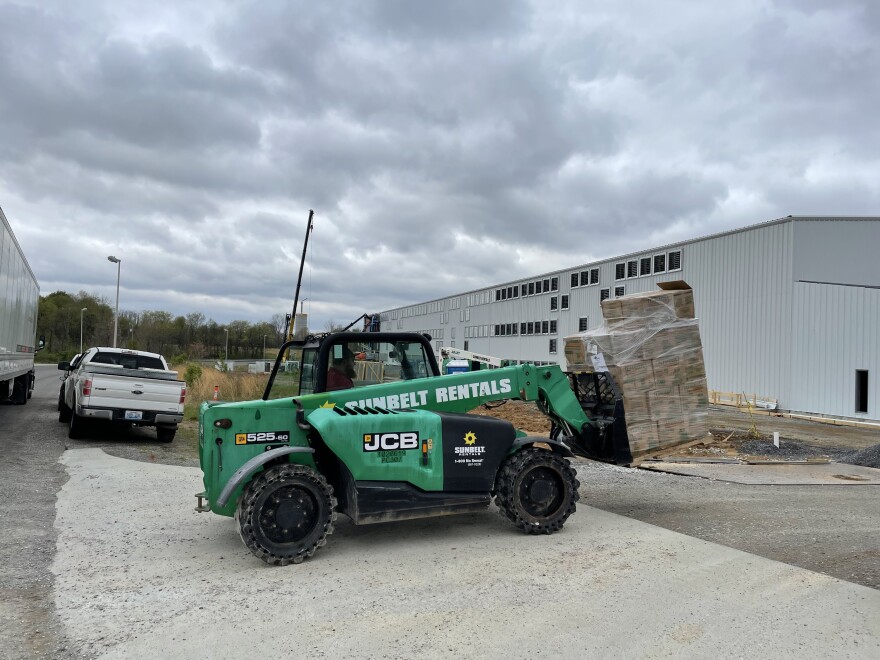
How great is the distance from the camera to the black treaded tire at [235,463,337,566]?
568 cm

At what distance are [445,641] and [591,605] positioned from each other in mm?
1231

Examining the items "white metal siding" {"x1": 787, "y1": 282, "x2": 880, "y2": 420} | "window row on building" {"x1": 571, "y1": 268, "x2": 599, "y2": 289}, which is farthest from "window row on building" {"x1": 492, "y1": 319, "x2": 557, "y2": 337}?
"white metal siding" {"x1": 787, "y1": 282, "x2": 880, "y2": 420}

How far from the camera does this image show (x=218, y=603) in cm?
482

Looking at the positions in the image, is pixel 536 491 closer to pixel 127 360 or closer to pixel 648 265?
pixel 127 360

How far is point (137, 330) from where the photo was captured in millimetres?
65812

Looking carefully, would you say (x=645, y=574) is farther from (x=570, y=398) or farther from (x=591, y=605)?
(x=570, y=398)

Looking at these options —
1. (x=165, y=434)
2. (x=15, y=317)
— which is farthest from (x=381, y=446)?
(x=15, y=317)

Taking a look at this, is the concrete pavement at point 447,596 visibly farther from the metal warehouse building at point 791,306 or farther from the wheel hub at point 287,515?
the metal warehouse building at point 791,306

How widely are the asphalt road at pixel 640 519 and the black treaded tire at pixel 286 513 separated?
0.43m

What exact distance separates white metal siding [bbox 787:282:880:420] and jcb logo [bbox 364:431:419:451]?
23.8m

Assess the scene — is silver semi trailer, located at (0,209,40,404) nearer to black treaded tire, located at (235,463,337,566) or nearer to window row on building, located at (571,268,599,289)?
black treaded tire, located at (235,463,337,566)

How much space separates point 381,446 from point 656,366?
3314mm

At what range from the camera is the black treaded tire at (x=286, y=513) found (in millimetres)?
5676

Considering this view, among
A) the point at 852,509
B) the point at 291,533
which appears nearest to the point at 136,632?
the point at 291,533
